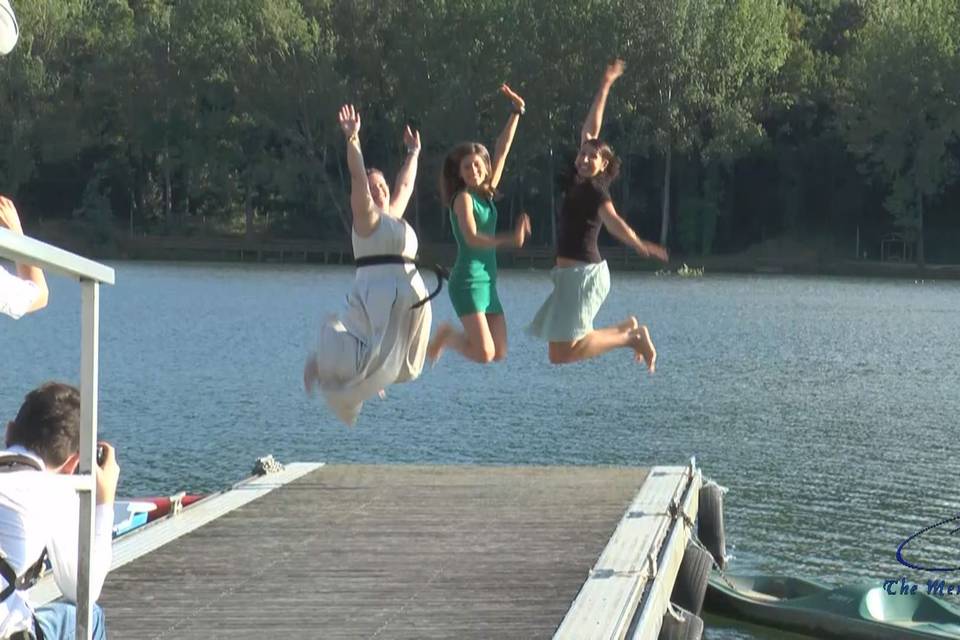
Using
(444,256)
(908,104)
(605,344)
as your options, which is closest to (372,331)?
(605,344)

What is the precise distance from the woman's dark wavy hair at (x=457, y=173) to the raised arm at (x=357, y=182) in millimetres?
515

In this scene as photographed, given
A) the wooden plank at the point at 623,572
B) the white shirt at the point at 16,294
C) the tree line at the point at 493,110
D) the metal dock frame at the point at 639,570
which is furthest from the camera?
the tree line at the point at 493,110

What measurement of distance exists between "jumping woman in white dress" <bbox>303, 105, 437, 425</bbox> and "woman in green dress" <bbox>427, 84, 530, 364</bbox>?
23cm

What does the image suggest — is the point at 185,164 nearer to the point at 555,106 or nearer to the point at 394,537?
the point at 555,106

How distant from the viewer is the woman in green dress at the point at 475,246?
10.3 metres

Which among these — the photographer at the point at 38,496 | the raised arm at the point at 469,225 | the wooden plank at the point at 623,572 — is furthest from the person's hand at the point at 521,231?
the photographer at the point at 38,496

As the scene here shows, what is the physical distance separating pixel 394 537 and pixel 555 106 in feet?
198

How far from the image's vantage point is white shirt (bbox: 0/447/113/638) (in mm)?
5062

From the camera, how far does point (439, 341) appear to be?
429 inches

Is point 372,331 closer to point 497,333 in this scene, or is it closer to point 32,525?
point 497,333

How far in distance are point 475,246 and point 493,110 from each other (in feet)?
210

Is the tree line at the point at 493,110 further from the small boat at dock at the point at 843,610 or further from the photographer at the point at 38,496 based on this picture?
the photographer at the point at 38,496

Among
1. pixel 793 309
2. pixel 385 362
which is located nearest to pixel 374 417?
pixel 385 362

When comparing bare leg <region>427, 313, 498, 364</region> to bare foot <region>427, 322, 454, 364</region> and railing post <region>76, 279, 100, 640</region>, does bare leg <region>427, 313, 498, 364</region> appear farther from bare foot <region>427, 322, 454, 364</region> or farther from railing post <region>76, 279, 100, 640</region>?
railing post <region>76, 279, 100, 640</region>
